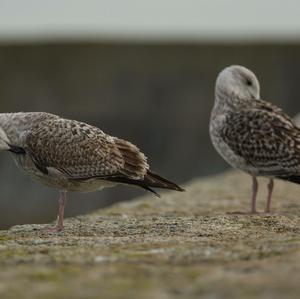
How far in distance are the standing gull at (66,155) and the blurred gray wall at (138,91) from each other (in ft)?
34.8

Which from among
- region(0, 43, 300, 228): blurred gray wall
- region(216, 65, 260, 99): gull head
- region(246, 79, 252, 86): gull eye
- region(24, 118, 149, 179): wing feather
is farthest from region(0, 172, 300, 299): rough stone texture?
region(0, 43, 300, 228): blurred gray wall

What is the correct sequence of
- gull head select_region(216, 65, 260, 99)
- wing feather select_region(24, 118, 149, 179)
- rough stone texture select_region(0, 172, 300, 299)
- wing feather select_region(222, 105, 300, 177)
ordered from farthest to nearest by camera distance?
1. gull head select_region(216, 65, 260, 99)
2. wing feather select_region(222, 105, 300, 177)
3. wing feather select_region(24, 118, 149, 179)
4. rough stone texture select_region(0, 172, 300, 299)

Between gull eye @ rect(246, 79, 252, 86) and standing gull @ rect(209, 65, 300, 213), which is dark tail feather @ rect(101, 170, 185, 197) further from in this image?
gull eye @ rect(246, 79, 252, 86)

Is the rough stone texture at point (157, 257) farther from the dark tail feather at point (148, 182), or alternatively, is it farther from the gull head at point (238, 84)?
the gull head at point (238, 84)

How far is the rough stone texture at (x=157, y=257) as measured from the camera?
421cm

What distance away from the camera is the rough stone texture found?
4211mm

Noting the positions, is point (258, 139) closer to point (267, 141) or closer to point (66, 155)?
point (267, 141)

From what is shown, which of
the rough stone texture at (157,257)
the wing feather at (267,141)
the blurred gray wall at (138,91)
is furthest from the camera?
the blurred gray wall at (138,91)

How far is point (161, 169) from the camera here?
18.9 meters

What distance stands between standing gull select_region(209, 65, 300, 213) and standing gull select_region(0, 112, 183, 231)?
137 centimetres

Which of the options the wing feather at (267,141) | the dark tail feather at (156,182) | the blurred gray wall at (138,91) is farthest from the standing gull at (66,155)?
the blurred gray wall at (138,91)

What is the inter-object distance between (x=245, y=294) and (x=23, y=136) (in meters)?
3.75

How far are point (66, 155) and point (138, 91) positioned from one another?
39.6 feet

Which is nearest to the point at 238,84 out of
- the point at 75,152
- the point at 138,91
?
the point at 75,152
